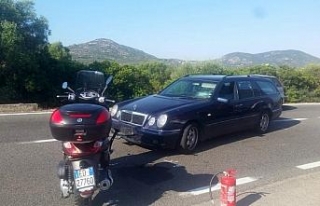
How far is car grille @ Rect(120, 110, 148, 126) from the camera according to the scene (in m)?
7.79

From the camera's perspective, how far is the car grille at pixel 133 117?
7785mm

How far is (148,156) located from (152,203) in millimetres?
2380

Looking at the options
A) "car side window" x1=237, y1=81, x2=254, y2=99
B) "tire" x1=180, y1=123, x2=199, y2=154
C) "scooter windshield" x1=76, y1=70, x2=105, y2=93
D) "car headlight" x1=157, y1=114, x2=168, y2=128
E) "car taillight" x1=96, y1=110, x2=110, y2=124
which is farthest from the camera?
"car side window" x1=237, y1=81, x2=254, y2=99

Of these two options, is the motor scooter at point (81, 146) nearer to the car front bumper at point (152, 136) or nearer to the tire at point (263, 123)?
the car front bumper at point (152, 136)

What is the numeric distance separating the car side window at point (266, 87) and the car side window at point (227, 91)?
148cm

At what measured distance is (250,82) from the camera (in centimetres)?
1028

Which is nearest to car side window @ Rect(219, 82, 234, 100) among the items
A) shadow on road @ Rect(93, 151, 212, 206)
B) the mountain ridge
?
shadow on road @ Rect(93, 151, 212, 206)

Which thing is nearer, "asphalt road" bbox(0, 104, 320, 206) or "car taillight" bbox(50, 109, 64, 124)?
"car taillight" bbox(50, 109, 64, 124)

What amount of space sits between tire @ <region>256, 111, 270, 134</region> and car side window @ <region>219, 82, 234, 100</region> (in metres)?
1.40

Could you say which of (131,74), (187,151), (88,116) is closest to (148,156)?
(187,151)

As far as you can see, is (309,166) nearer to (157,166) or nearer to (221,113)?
(221,113)

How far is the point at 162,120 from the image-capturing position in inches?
299

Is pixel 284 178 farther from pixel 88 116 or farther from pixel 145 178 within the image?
pixel 88 116

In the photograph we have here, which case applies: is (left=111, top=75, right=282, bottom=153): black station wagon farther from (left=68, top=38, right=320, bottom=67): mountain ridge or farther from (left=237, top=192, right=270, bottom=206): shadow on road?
(left=68, top=38, right=320, bottom=67): mountain ridge
